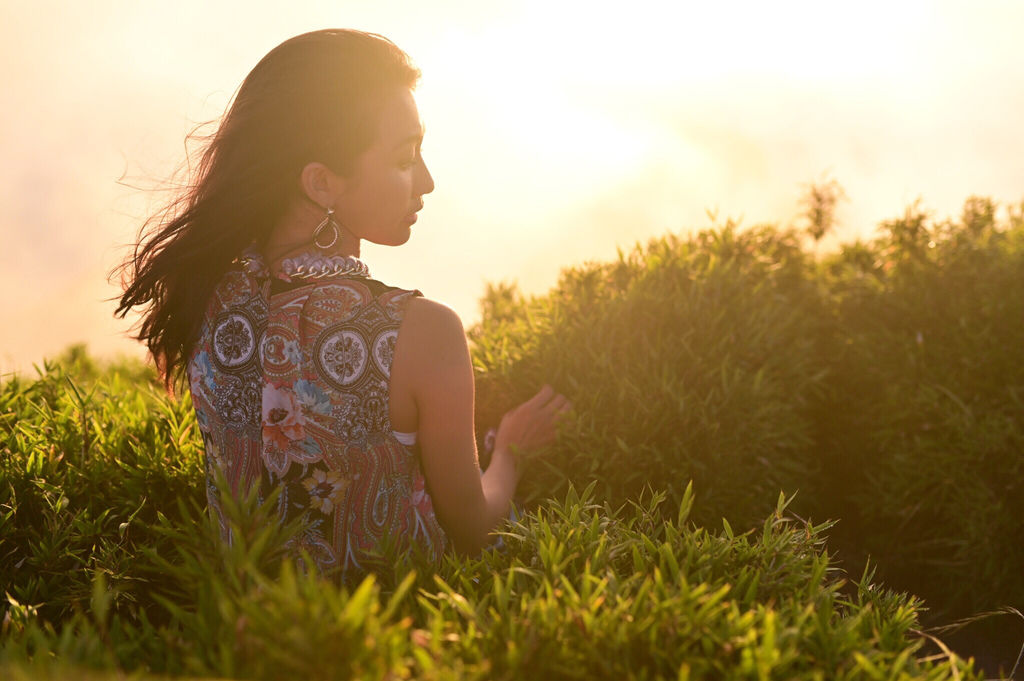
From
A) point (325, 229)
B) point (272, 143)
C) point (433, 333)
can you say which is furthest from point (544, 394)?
point (272, 143)

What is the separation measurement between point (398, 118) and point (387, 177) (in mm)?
194

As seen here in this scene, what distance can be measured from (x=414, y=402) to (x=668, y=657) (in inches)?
45.1

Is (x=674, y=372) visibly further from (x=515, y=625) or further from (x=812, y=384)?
(x=515, y=625)

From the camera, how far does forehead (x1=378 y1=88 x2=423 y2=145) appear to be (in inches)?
103

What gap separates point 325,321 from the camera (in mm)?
2463

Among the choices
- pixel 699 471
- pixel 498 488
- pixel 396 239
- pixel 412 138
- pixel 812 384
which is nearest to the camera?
pixel 412 138

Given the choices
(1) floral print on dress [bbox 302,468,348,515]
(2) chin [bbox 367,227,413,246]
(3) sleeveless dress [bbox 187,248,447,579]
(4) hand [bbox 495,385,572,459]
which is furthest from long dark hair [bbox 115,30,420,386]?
(4) hand [bbox 495,385,572,459]

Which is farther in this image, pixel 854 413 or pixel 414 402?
pixel 854 413

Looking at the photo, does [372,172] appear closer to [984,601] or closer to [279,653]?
[279,653]

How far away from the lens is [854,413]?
4.36m

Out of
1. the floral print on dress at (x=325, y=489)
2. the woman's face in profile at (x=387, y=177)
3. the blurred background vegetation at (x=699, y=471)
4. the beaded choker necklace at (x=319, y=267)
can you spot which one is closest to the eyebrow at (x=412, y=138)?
the woman's face in profile at (x=387, y=177)

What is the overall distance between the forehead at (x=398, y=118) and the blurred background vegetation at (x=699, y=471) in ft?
4.17

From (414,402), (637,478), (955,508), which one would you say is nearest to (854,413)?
(955,508)

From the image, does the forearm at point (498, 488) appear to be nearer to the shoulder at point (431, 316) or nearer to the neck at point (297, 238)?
the shoulder at point (431, 316)
